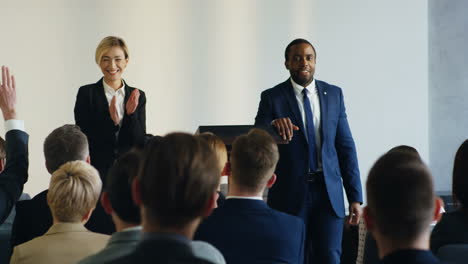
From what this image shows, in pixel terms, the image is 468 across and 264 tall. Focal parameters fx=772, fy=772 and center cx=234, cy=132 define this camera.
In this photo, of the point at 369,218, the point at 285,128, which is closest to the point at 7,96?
the point at 369,218

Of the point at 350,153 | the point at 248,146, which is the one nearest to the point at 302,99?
the point at 350,153

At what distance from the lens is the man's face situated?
464 cm

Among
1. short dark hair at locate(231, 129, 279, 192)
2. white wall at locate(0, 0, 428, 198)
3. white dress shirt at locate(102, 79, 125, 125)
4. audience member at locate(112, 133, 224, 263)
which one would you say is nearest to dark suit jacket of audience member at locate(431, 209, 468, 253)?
short dark hair at locate(231, 129, 279, 192)

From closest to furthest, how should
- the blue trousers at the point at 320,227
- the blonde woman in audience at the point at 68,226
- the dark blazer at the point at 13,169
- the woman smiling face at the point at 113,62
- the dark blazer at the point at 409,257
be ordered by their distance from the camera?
the dark blazer at the point at 409,257 < the blonde woman in audience at the point at 68,226 < the dark blazer at the point at 13,169 < the blue trousers at the point at 320,227 < the woman smiling face at the point at 113,62

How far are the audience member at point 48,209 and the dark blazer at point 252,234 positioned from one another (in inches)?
21.5

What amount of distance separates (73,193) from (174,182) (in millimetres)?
961

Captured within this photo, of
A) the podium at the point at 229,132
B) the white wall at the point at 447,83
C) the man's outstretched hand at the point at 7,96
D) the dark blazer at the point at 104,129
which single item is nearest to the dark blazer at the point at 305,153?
the podium at the point at 229,132

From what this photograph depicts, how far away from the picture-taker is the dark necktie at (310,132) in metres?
4.53

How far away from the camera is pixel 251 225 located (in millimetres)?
2809

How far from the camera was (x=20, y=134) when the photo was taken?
8.48ft

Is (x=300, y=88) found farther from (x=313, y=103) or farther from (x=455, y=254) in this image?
(x=455, y=254)

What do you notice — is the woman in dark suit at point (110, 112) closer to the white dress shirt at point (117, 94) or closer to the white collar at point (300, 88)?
the white dress shirt at point (117, 94)

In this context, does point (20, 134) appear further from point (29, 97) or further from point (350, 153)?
point (29, 97)

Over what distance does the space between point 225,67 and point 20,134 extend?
183 inches
